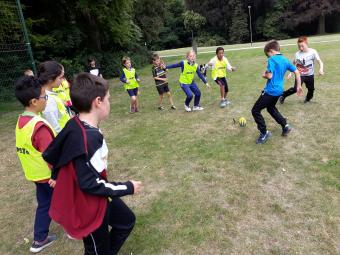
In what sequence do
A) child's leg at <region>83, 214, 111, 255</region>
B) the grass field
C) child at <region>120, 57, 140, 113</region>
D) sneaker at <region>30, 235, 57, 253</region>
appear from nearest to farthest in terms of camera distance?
child's leg at <region>83, 214, 111, 255</region>
the grass field
sneaker at <region>30, 235, 57, 253</region>
child at <region>120, 57, 140, 113</region>

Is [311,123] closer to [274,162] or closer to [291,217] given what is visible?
[274,162]

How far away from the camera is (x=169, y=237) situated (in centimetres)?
352

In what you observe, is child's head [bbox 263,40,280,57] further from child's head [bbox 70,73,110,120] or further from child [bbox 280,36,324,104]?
child's head [bbox 70,73,110,120]

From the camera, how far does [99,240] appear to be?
8.22 ft

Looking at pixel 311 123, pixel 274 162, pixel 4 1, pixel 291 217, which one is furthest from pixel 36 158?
pixel 4 1

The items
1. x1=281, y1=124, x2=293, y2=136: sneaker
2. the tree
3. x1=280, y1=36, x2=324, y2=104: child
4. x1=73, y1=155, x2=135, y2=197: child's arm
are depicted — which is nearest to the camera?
x1=73, y1=155, x2=135, y2=197: child's arm

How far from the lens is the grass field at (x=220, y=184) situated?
340cm

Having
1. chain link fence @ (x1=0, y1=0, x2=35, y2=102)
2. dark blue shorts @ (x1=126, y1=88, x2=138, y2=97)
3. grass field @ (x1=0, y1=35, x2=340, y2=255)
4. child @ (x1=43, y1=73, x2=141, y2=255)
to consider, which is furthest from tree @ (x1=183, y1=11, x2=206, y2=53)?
child @ (x1=43, y1=73, x2=141, y2=255)

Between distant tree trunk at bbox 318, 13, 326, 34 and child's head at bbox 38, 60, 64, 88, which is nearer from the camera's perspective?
child's head at bbox 38, 60, 64, 88

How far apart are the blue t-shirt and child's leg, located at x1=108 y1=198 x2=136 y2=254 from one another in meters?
3.79

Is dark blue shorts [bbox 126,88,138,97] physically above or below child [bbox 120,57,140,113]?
below

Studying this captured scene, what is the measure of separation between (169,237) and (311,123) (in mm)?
4506

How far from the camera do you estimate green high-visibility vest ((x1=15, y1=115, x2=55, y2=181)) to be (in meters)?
3.12

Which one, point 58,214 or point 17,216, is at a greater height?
point 58,214
